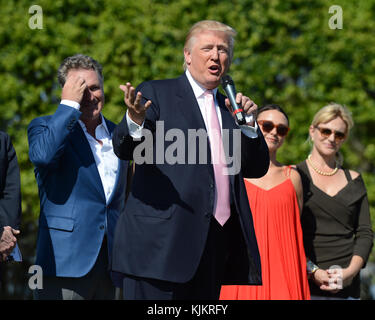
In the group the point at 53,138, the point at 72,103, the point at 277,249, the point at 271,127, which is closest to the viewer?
the point at 53,138

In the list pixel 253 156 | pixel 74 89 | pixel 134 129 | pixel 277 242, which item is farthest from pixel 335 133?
pixel 134 129

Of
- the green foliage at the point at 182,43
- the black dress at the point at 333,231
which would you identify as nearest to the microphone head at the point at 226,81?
the black dress at the point at 333,231

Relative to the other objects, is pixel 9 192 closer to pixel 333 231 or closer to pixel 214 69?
pixel 214 69

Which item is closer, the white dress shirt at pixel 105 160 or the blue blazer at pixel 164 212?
the blue blazer at pixel 164 212

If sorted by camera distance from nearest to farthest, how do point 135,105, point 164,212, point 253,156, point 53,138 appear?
point 135,105, point 164,212, point 253,156, point 53,138

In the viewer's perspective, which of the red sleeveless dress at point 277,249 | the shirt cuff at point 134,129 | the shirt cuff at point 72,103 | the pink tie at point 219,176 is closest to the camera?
the shirt cuff at point 134,129

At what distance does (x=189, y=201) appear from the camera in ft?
10.7

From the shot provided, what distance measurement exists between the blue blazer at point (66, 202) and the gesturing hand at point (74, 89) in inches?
4.2

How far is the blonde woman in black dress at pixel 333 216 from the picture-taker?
509 centimetres

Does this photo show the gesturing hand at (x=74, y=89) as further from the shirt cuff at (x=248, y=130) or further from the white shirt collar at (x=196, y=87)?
the shirt cuff at (x=248, y=130)

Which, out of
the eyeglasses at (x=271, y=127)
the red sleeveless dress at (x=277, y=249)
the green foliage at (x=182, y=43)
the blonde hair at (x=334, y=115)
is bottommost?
the red sleeveless dress at (x=277, y=249)

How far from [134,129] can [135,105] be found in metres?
0.15

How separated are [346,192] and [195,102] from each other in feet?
7.69

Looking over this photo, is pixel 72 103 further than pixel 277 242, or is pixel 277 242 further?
pixel 277 242
